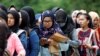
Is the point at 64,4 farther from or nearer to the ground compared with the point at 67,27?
nearer to the ground

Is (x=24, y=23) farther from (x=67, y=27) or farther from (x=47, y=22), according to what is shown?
(x=67, y=27)

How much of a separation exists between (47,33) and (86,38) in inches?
44.7

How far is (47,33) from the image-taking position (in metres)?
9.51

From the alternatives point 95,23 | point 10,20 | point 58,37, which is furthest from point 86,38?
point 10,20

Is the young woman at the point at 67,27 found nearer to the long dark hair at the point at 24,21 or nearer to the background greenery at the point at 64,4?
the long dark hair at the point at 24,21

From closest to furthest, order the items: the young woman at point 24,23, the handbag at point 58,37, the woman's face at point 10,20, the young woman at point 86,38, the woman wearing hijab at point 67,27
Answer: the woman's face at point 10,20 < the young woman at point 24,23 < the handbag at point 58,37 < the woman wearing hijab at point 67,27 < the young woman at point 86,38

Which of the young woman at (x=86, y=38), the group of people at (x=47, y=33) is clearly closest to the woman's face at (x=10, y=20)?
the group of people at (x=47, y=33)

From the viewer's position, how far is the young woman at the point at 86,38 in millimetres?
10328

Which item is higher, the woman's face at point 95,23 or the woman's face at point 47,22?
the woman's face at point 47,22

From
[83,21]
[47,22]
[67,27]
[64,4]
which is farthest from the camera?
[64,4]

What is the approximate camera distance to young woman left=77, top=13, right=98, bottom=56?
10.3 m

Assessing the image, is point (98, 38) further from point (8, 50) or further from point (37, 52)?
point (8, 50)

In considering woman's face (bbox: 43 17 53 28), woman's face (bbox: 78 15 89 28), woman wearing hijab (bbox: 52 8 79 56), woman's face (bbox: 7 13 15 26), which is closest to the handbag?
woman's face (bbox: 43 17 53 28)

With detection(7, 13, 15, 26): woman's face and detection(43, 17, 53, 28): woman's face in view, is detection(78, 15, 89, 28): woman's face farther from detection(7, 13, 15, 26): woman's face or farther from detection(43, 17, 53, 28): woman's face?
detection(7, 13, 15, 26): woman's face
